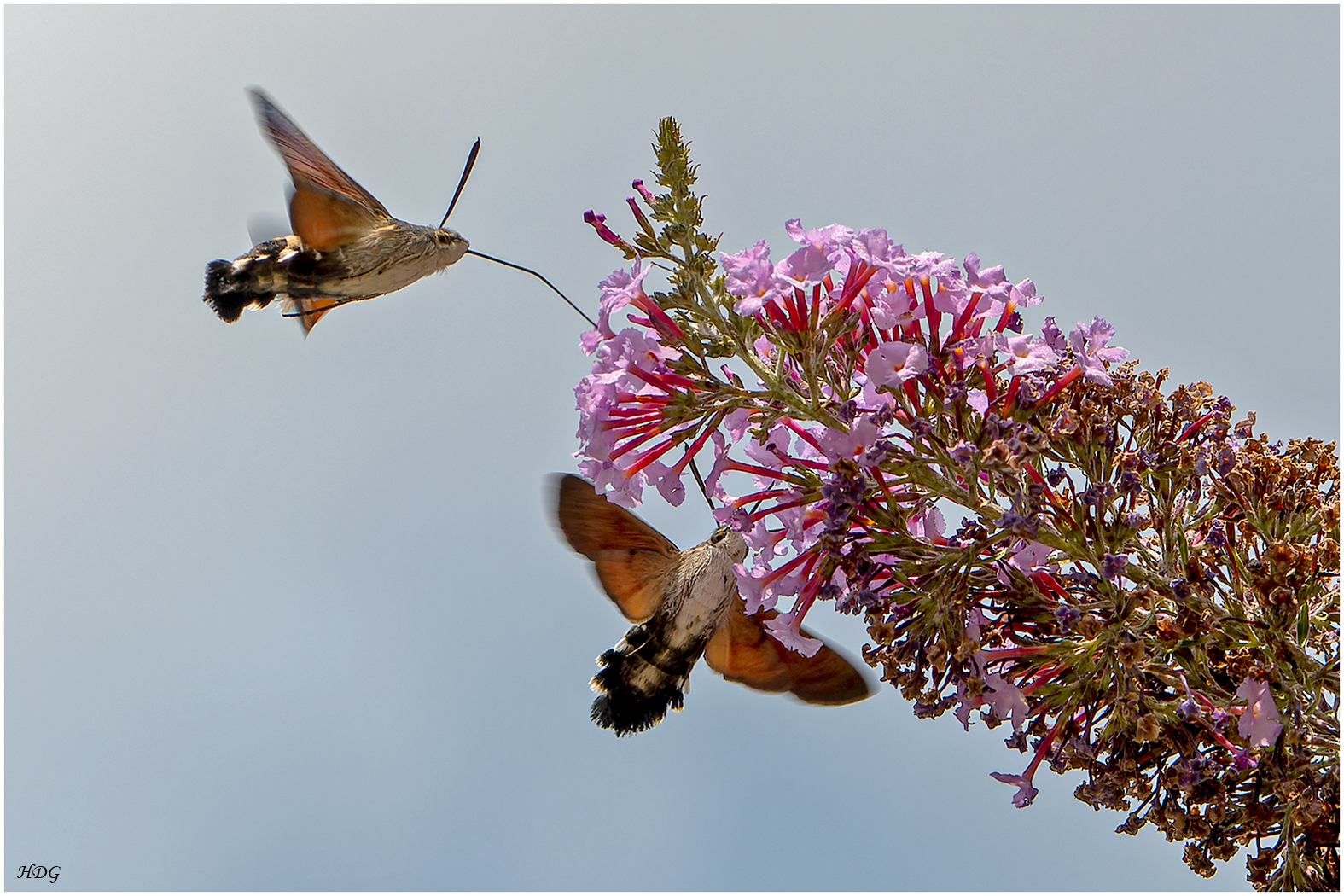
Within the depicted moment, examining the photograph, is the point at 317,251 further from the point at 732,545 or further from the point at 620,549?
the point at 732,545

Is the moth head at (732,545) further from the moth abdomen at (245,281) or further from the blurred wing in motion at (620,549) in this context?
the moth abdomen at (245,281)

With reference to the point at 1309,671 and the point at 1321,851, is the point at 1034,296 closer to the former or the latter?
the point at 1309,671

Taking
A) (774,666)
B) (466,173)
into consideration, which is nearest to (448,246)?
(466,173)

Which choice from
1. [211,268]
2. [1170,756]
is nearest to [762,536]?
[1170,756]

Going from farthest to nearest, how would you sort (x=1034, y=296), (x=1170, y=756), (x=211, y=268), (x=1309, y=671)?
(x=211, y=268) < (x=1034, y=296) < (x=1170, y=756) < (x=1309, y=671)

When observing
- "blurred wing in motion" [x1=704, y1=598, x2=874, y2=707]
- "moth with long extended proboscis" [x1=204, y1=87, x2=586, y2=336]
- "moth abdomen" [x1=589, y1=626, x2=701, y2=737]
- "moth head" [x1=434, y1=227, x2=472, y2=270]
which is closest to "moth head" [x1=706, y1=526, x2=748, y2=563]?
"blurred wing in motion" [x1=704, y1=598, x2=874, y2=707]

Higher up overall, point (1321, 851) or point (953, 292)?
point (953, 292)

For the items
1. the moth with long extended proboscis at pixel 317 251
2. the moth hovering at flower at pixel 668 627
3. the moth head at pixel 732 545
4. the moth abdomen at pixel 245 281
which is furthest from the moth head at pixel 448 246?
the moth head at pixel 732 545
